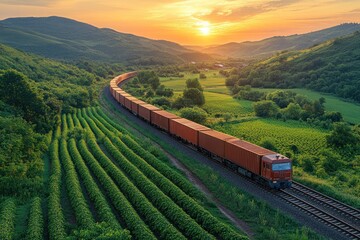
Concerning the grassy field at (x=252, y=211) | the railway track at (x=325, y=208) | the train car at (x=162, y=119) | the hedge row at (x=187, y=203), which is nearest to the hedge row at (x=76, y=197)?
the hedge row at (x=187, y=203)

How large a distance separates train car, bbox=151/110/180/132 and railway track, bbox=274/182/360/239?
22.8 meters

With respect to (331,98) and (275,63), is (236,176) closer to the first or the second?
(331,98)

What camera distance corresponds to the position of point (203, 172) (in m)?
33.9

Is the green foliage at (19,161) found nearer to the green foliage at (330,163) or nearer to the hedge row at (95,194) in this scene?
the hedge row at (95,194)

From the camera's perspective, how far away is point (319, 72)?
11444 cm

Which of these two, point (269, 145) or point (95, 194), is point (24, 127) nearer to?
point (95, 194)

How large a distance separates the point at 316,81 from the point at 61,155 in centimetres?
9124

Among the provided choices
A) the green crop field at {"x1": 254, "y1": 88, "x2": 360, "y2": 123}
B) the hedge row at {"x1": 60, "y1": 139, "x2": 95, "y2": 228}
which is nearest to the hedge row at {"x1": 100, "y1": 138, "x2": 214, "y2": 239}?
the hedge row at {"x1": 60, "y1": 139, "x2": 95, "y2": 228}

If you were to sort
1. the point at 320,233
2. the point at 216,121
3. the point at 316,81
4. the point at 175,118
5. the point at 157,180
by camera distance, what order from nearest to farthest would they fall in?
the point at 320,233 < the point at 157,180 < the point at 175,118 < the point at 216,121 < the point at 316,81

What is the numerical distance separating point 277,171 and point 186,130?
55.1 feet

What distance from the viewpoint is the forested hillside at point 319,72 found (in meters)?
103

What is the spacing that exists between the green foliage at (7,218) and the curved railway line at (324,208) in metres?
19.3

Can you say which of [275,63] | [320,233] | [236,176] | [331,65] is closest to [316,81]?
[331,65]

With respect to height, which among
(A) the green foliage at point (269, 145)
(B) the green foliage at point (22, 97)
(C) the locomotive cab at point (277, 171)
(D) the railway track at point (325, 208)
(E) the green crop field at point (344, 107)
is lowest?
(E) the green crop field at point (344, 107)
